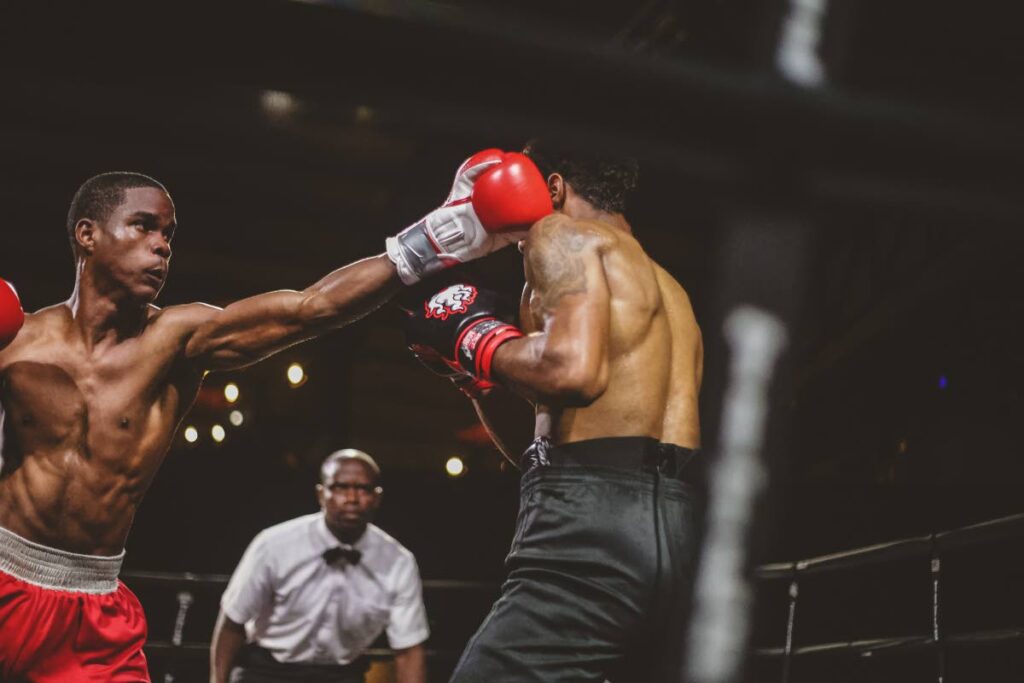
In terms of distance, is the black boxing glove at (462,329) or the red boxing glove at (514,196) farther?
the red boxing glove at (514,196)

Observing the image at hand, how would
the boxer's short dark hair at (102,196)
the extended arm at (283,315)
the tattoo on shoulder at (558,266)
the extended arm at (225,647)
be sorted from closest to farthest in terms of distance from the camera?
the tattoo on shoulder at (558,266) → the extended arm at (283,315) → the boxer's short dark hair at (102,196) → the extended arm at (225,647)

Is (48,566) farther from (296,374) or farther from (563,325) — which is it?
(296,374)

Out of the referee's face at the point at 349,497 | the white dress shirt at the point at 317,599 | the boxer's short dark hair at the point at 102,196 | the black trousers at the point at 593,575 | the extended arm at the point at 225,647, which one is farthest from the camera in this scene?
the referee's face at the point at 349,497

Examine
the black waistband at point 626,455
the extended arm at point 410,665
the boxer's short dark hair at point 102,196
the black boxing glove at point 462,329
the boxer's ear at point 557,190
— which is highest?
the boxer's ear at point 557,190

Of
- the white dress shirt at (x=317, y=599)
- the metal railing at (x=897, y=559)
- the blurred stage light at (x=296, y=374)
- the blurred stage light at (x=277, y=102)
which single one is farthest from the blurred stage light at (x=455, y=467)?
the blurred stage light at (x=277, y=102)

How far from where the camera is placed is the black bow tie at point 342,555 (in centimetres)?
413

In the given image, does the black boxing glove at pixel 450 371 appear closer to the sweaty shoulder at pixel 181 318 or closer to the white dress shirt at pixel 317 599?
the sweaty shoulder at pixel 181 318

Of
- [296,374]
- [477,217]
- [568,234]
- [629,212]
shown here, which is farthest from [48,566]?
[296,374]

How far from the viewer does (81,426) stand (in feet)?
6.85

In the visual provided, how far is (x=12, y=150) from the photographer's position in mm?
5773

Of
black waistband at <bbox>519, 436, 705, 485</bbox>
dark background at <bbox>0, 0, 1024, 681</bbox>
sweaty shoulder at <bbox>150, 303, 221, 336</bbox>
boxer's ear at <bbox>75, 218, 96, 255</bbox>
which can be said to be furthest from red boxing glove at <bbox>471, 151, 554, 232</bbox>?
boxer's ear at <bbox>75, 218, 96, 255</bbox>

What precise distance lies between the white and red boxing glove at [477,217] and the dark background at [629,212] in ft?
0.86

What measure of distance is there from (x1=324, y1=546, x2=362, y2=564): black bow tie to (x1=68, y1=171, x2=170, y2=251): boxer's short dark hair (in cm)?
215

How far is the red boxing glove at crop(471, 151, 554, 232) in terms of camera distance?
191cm
